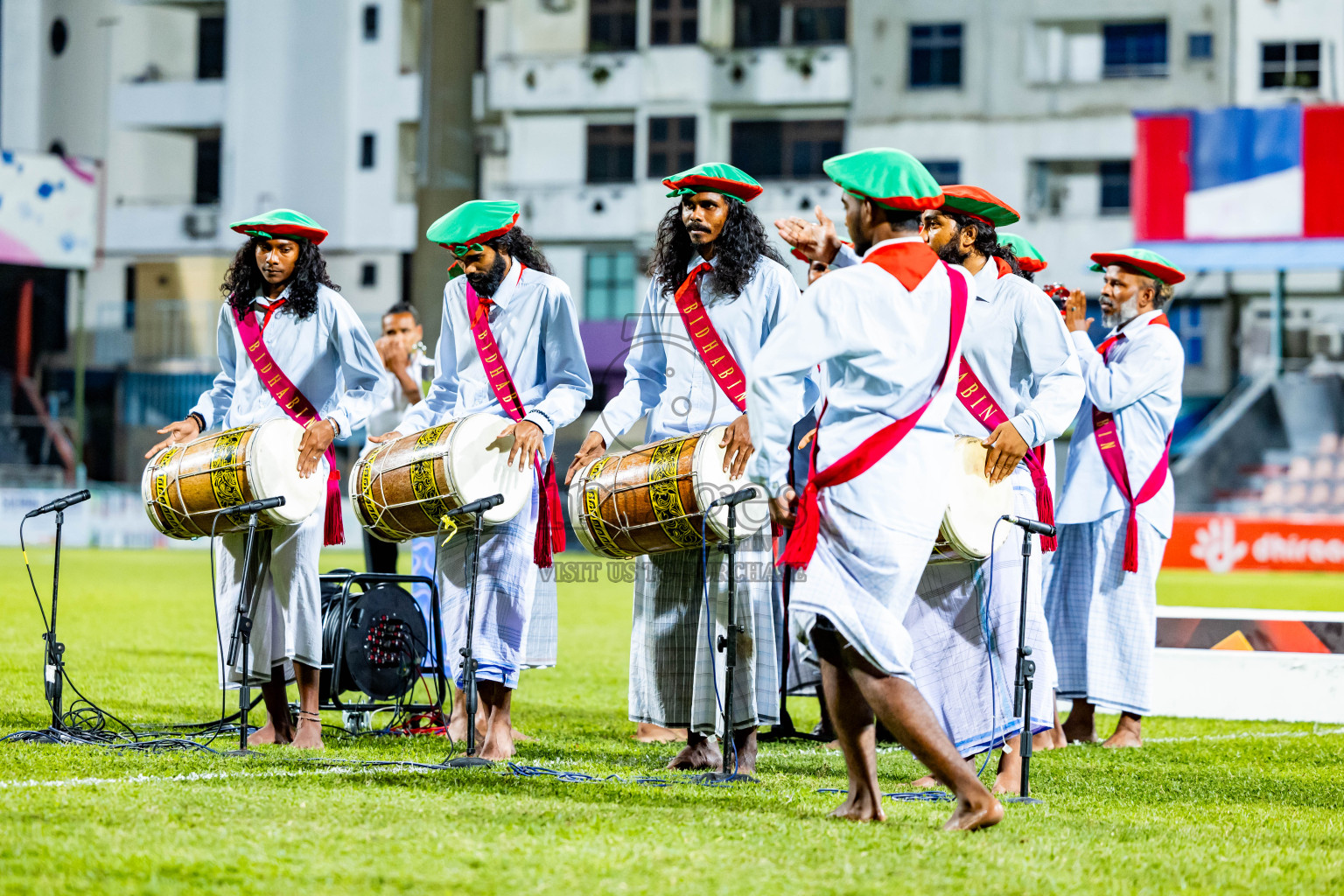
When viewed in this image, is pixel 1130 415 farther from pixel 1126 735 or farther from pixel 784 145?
pixel 784 145

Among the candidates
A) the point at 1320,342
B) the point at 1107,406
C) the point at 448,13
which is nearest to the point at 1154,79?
the point at 1320,342

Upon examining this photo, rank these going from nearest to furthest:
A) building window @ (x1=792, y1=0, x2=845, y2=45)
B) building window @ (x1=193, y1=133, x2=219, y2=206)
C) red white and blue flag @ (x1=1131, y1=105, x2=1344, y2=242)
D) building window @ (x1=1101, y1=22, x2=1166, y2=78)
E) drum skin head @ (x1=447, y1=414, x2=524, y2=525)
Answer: drum skin head @ (x1=447, y1=414, x2=524, y2=525) < red white and blue flag @ (x1=1131, y1=105, x2=1344, y2=242) < building window @ (x1=1101, y1=22, x2=1166, y2=78) < building window @ (x1=792, y1=0, x2=845, y2=45) < building window @ (x1=193, y1=133, x2=219, y2=206)

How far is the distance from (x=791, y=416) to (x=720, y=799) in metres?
1.52

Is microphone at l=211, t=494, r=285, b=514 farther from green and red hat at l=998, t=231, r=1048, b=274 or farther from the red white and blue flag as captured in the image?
the red white and blue flag

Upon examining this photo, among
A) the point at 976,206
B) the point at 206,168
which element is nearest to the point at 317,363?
the point at 976,206

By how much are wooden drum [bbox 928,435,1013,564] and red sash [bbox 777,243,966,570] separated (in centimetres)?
70

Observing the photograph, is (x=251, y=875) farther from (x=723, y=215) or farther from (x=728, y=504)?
(x=723, y=215)

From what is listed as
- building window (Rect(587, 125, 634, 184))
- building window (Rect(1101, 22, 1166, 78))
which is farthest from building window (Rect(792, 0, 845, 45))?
building window (Rect(1101, 22, 1166, 78))

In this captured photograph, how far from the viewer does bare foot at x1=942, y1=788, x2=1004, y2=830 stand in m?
5.18

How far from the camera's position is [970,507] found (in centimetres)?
598

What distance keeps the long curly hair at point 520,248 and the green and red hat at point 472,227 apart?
3 cm

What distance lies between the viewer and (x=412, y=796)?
18.4 ft

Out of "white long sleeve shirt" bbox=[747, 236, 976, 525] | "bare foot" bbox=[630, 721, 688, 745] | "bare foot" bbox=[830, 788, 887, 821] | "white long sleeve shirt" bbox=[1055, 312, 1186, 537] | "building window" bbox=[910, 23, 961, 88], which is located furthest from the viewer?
"building window" bbox=[910, 23, 961, 88]

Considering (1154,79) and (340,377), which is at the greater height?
(1154,79)
